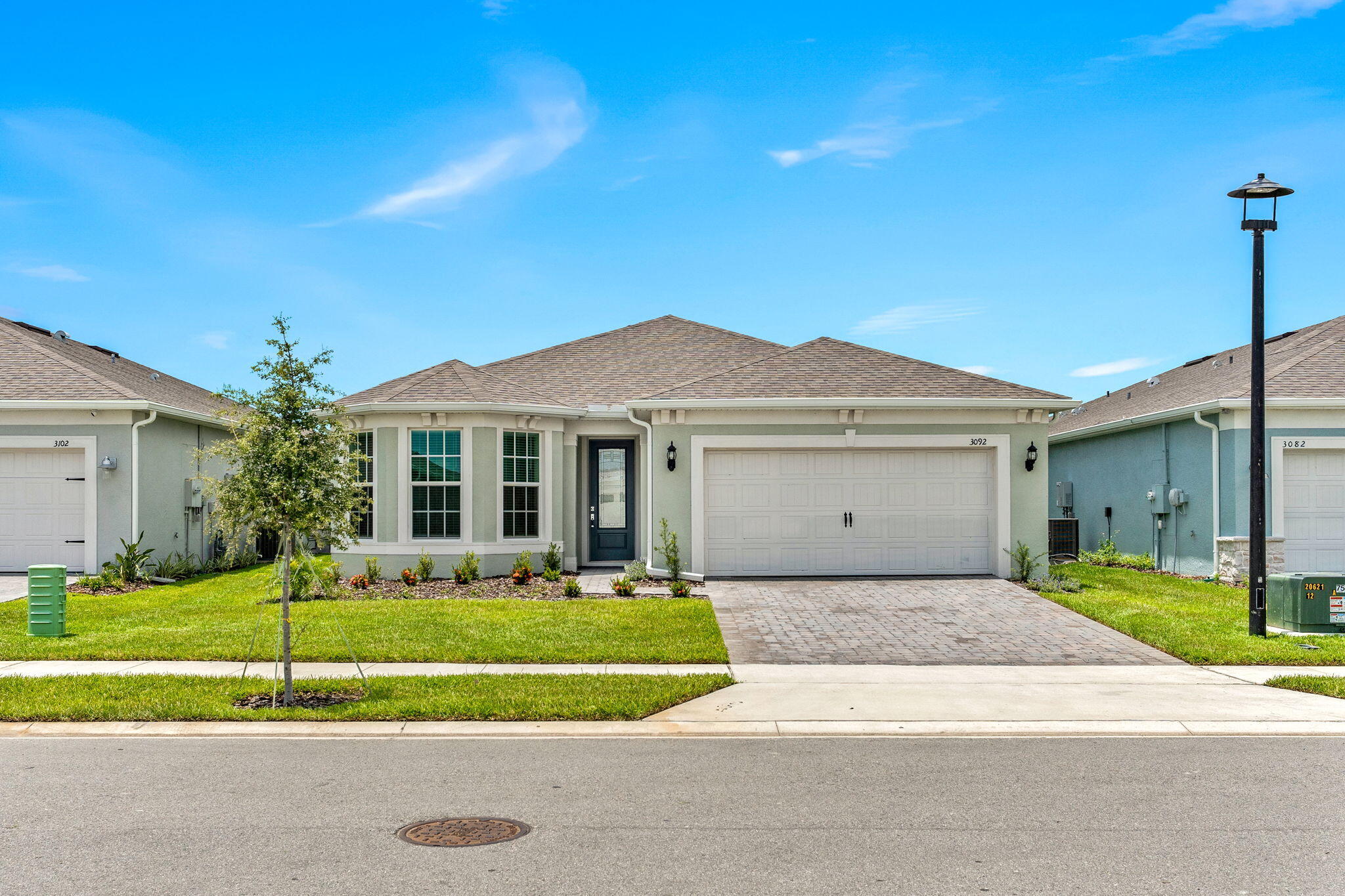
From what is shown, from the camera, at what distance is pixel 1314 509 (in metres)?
→ 18.2

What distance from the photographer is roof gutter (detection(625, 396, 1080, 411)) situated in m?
17.3

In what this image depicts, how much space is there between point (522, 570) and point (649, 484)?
9.05 ft

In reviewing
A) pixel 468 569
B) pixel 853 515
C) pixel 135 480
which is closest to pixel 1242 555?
pixel 853 515

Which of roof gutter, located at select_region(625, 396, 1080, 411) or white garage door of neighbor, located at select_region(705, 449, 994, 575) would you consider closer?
roof gutter, located at select_region(625, 396, 1080, 411)

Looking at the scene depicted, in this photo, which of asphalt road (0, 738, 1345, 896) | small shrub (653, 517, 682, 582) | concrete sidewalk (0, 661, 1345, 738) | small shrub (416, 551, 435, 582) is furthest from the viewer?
small shrub (416, 551, 435, 582)

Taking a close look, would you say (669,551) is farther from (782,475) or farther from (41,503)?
(41,503)

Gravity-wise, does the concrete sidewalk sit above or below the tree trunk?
below

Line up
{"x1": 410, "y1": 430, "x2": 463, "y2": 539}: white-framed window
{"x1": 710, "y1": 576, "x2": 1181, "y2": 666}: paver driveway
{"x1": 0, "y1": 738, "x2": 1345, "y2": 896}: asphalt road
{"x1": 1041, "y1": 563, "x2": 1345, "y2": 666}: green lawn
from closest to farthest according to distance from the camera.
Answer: {"x1": 0, "y1": 738, "x2": 1345, "y2": 896}: asphalt road, {"x1": 1041, "y1": 563, "x2": 1345, "y2": 666}: green lawn, {"x1": 710, "y1": 576, "x2": 1181, "y2": 666}: paver driveway, {"x1": 410, "y1": 430, "x2": 463, "y2": 539}: white-framed window

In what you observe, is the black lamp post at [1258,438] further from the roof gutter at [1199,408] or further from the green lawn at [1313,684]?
the roof gutter at [1199,408]

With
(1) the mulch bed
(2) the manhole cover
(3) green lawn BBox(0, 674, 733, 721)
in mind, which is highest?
(2) the manhole cover

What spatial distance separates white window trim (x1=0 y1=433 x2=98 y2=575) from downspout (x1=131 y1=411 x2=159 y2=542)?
142mm

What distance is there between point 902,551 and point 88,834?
1426 centimetres

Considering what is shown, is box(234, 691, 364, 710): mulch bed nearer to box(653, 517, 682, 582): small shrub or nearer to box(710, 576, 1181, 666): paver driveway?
box(710, 576, 1181, 666): paver driveway

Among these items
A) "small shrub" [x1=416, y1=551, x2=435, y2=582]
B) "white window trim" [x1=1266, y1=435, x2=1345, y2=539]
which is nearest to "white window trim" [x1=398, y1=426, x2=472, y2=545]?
"small shrub" [x1=416, y1=551, x2=435, y2=582]
